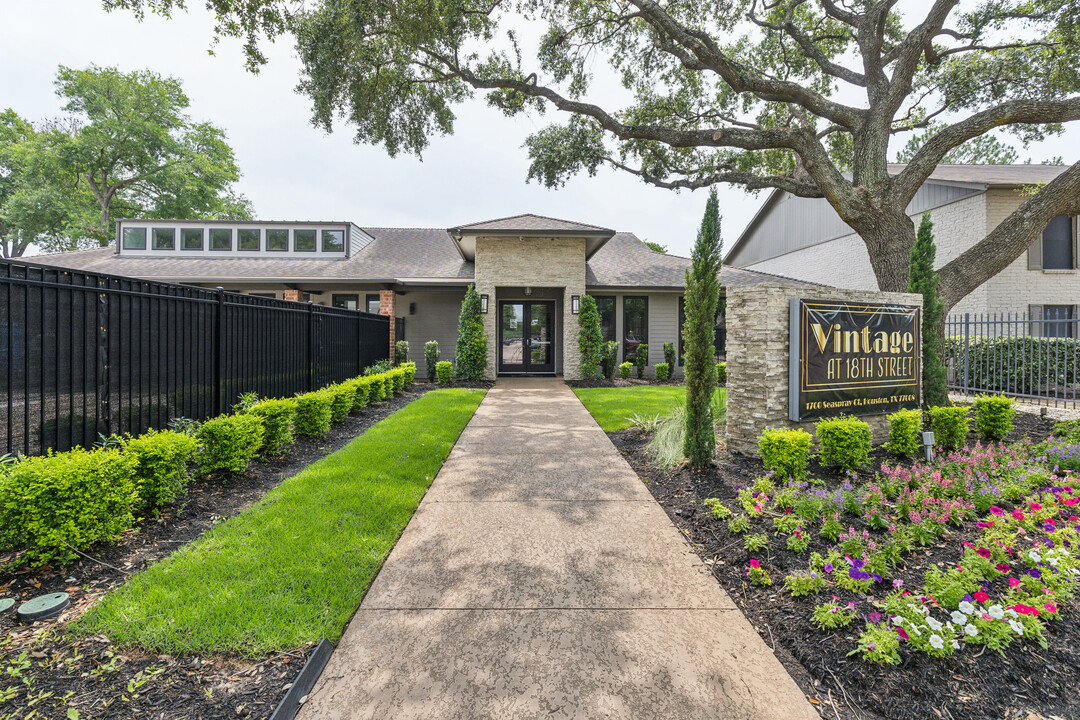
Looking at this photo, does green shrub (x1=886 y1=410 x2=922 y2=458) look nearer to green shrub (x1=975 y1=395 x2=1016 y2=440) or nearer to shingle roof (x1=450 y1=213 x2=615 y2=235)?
green shrub (x1=975 y1=395 x2=1016 y2=440)

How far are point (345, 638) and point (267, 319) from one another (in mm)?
5517

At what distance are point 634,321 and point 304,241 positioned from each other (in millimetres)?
12669

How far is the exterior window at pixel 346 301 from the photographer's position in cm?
1545

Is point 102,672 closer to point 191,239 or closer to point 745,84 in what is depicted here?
point 745,84

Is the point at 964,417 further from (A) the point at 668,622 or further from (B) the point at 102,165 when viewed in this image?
(B) the point at 102,165

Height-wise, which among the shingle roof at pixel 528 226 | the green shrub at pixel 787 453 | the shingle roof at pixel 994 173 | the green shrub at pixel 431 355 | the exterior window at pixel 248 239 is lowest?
the green shrub at pixel 787 453

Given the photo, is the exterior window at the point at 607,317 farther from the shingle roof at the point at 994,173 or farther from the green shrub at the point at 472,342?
the shingle roof at the point at 994,173

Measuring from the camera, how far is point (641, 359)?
14797mm

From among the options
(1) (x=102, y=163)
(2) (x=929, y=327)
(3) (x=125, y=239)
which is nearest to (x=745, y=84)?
(2) (x=929, y=327)

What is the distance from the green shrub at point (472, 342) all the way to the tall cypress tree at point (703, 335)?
867 cm

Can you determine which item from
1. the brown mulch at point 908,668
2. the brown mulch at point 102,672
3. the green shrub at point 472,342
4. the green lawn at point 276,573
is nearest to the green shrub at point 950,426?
the brown mulch at point 908,668

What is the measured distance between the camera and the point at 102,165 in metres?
25.6

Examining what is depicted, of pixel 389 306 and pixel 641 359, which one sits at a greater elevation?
pixel 389 306

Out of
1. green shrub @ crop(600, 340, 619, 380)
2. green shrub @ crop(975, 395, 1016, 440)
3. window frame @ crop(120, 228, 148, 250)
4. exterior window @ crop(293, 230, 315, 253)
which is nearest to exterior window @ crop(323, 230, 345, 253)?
exterior window @ crop(293, 230, 315, 253)
